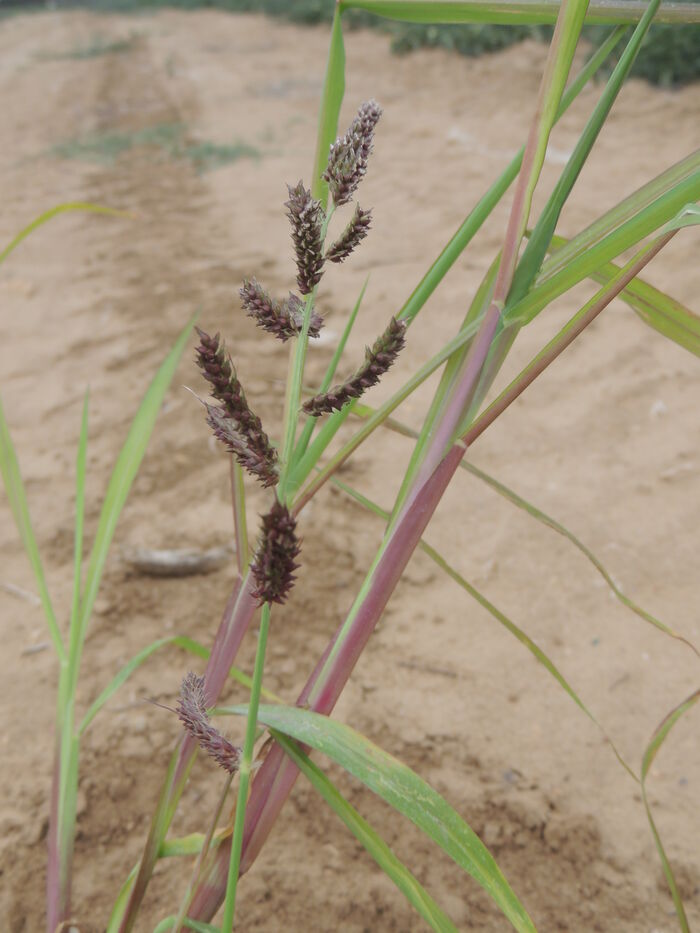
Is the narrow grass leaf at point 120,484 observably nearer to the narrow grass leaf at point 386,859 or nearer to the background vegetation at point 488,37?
the narrow grass leaf at point 386,859

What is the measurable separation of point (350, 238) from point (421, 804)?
0.38m

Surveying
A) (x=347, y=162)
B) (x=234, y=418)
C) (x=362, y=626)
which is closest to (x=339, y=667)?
(x=362, y=626)

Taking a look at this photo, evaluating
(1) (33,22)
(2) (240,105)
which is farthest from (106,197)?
(1) (33,22)

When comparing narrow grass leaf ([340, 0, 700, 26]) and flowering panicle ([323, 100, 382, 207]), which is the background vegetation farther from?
flowering panicle ([323, 100, 382, 207])

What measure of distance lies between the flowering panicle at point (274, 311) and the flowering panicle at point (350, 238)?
4 cm

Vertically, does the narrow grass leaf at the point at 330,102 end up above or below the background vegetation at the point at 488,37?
above

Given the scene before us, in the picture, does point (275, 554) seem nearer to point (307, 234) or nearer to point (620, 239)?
point (307, 234)

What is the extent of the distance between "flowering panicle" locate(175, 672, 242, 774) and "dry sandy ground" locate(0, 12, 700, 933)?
50cm

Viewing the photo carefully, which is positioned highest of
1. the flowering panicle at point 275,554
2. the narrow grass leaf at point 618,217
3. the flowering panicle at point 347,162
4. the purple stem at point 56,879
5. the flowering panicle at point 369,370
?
the flowering panicle at point 347,162

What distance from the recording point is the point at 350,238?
545 millimetres

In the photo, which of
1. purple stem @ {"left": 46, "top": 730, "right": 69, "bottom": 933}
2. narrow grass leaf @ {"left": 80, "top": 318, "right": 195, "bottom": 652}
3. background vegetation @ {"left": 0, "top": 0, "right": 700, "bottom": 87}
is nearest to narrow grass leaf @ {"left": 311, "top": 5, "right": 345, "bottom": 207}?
narrow grass leaf @ {"left": 80, "top": 318, "right": 195, "bottom": 652}

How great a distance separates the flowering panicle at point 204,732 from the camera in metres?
0.57

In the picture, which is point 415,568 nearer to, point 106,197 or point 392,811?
point 392,811

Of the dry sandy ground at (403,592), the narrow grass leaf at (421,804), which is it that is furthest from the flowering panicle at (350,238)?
the dry sandy ground at (403,592)
